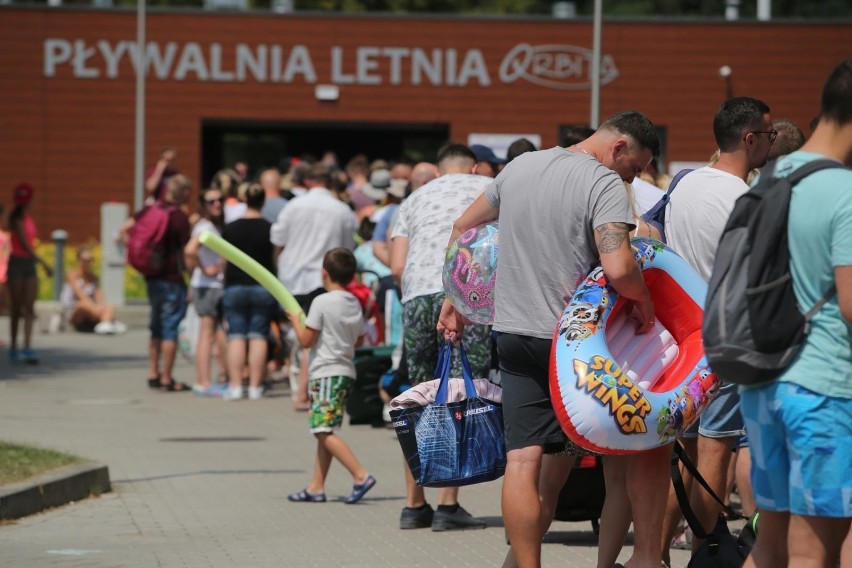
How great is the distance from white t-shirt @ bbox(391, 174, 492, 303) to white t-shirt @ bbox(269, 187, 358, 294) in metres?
4.54

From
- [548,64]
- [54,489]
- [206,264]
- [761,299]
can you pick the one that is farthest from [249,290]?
[548,64]

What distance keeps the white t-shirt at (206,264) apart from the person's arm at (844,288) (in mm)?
10783

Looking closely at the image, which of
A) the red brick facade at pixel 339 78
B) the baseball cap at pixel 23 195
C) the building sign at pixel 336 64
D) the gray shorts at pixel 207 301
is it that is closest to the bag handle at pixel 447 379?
the gray shorts at pixel 207 301

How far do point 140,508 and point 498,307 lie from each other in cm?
373

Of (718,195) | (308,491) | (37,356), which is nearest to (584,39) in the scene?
(37,356)

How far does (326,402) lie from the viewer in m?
9.23

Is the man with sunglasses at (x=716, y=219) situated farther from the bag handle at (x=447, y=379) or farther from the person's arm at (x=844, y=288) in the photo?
the person's arm at (x=844, y=288)

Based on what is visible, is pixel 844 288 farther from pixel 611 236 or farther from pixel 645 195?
pixel 645 195

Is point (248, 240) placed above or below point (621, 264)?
below

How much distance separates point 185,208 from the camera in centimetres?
1619

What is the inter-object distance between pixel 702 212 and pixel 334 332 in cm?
310

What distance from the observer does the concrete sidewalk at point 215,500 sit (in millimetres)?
7734

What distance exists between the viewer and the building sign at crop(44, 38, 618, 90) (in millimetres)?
30562

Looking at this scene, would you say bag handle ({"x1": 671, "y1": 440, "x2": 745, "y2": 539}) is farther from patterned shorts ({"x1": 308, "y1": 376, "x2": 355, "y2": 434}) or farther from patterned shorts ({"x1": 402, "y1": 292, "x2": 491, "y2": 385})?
patterned shorts ({"x1": 308, "y1": 376, "x2": 355, "y2": 434})
